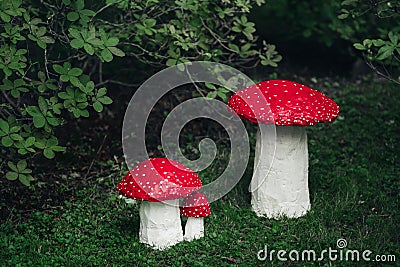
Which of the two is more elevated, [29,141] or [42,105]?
[42,105]

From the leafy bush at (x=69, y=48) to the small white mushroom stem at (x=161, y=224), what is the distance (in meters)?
0.99

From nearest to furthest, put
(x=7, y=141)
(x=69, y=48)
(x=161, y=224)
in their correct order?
1. (x=161, y=224)
2. (x=7, y=141)
3. (x=69, y=48)

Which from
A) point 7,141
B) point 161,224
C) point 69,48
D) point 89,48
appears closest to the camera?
point 161,224

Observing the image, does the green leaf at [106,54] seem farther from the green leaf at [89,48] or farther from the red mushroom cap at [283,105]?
the red mushroom cap at [283,105]

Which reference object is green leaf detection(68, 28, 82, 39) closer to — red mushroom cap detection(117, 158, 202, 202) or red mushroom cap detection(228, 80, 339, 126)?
red mushroom cap detection(117, 158, 202, 202)

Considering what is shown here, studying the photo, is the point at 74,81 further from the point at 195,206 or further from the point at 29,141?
the point at 195,206

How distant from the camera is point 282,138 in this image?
16.4ft

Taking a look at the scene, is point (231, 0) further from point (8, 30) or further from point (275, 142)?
point (8, 30)

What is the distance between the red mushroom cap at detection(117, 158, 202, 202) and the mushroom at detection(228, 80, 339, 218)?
763 mm

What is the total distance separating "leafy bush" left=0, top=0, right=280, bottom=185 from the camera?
4949 mm

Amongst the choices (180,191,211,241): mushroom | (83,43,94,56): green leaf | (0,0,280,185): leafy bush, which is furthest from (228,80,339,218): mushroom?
(83,43,94,56): green leaf

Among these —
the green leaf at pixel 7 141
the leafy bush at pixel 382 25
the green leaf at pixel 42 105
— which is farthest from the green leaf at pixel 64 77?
the leafy bush at pixel 382 25

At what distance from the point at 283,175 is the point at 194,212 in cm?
87

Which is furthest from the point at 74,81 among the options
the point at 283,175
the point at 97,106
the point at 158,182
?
the point at 283,175
